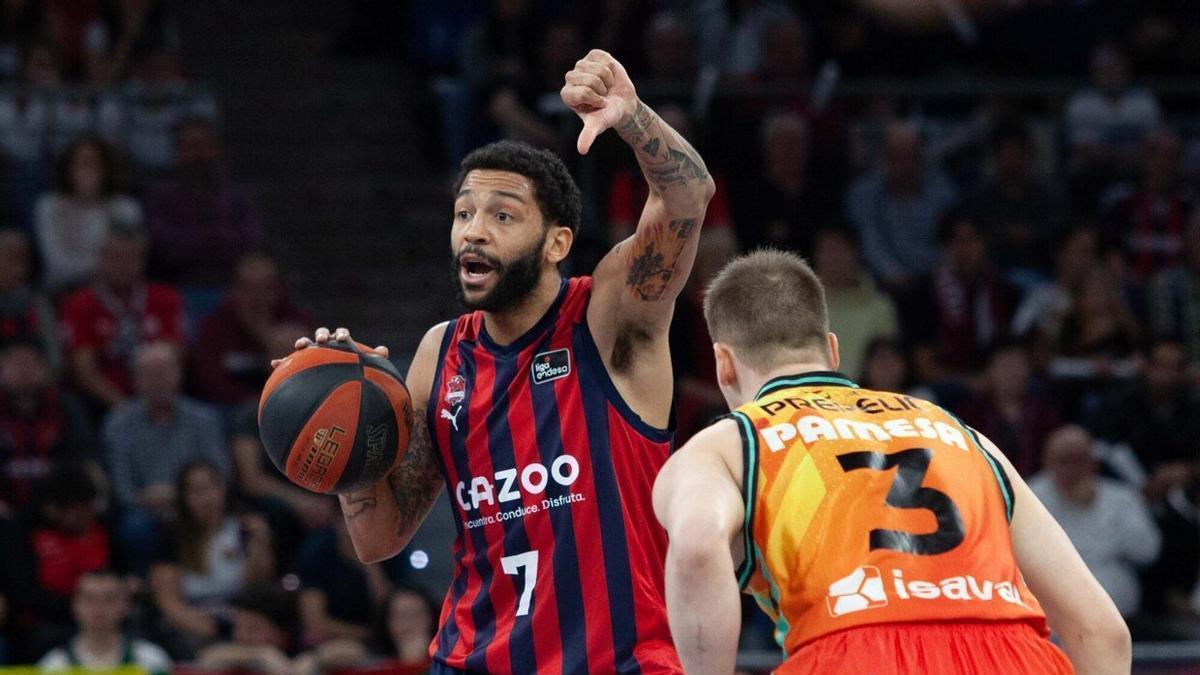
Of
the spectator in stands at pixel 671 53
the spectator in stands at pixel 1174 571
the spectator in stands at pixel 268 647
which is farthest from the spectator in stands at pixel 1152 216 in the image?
the spectator in stands at pixel 268 647

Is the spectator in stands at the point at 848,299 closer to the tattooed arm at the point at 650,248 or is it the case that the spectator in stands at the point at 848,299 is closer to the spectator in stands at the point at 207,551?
the spectator in stands at the point at 207,551

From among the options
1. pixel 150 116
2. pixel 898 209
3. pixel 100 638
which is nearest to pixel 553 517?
pixel 100 638

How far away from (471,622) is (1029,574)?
1702 millimetres

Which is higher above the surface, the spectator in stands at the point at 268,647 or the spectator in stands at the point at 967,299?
the spectator in stands at the point at 967,299

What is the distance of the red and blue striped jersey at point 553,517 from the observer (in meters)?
5.02

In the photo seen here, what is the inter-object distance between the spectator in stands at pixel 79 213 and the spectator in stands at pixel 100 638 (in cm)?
320

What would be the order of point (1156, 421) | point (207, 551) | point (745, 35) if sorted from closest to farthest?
point (207, 551), point (1156, 421), point (745, 35)

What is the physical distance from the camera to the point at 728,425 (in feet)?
14.0

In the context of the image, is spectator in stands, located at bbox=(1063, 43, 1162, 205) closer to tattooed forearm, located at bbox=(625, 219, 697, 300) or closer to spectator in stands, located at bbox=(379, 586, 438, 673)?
spectator in stands, located at bbox=(379, 586, 438, 673)

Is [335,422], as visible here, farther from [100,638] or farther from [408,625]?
[100,638]

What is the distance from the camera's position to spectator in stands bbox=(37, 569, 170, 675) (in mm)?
9477

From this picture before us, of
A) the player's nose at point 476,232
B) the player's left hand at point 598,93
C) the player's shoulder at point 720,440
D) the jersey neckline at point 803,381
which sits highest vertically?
the player's left hand at point 598,93

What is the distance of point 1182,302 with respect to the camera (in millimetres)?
12508

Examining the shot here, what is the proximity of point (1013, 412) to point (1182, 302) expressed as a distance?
2026 mm
